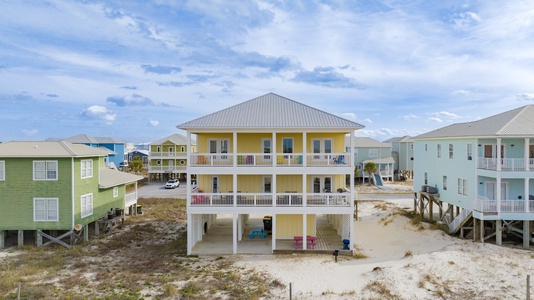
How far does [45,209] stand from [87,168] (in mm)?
3778

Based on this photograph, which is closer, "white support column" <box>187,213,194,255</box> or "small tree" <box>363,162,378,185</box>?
"white support column" <box>187,213,194,255</box>

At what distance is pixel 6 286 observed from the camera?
15.8m

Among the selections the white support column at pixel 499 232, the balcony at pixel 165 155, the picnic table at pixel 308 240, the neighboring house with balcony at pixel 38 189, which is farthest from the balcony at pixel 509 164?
the balcony at pixel 165 155

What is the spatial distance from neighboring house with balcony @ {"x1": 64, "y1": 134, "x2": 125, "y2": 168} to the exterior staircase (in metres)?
60.9

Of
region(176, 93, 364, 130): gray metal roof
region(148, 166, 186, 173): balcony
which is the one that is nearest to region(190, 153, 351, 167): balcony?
region(176, 93, 364, 130): gray metal roof

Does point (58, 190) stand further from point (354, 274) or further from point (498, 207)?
point (498, 207)

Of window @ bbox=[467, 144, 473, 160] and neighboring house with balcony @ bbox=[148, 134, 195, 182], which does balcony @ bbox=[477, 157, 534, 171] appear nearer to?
window @ bbox=[467, 144, 473, 160]

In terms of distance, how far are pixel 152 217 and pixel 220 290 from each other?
18849mm

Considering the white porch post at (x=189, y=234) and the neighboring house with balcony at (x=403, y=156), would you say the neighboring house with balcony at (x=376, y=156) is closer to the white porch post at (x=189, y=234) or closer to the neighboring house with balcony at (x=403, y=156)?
the neighboring house with balcony at (x=403, y=156)

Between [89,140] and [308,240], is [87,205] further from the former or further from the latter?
[89,140]

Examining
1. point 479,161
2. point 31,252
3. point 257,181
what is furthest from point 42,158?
point 479,161

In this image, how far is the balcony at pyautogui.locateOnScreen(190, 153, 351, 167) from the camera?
855 inches

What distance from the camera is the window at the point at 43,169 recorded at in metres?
22.4

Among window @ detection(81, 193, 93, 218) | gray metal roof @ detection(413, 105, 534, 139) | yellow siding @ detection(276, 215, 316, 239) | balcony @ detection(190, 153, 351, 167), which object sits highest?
gray metal roof @ detection(413, 105, 534, 139)
